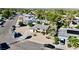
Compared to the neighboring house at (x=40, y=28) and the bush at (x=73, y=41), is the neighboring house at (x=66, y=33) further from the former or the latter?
the neighboring house at (x=40, y=28)

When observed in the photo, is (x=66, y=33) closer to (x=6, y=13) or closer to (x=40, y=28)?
(x=40, y=28)

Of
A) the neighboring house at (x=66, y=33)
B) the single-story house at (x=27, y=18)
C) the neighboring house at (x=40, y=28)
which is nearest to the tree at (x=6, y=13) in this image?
the single-story house at (x=27, y=18)

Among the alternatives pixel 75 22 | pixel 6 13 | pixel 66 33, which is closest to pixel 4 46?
pixel 6 13

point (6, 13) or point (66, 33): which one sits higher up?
point (6, 13)

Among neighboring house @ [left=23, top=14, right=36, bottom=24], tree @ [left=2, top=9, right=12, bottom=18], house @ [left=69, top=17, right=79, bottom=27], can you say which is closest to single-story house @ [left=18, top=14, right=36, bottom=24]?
neighboring house @ [left=23, top=14, right=36, bottom=24]

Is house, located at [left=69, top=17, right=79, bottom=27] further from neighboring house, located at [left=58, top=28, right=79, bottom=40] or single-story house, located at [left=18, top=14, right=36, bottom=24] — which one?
single-story house, located at [left=18, top=14, right=36, bottom=24]
